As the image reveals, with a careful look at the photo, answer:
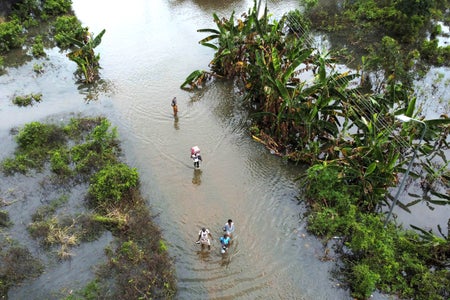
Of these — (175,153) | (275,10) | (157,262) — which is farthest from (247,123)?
(275,10)

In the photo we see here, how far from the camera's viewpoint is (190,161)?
45.2 feet

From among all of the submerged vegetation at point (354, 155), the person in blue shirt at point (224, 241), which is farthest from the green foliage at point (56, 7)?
the person in blue shirt at point (224, 241)

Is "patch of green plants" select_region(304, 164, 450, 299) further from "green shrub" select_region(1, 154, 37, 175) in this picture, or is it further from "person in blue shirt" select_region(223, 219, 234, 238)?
"green shrub" select_region(1, 154, 37, 175)

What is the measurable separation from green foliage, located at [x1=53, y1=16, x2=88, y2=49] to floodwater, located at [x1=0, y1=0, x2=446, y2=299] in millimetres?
718

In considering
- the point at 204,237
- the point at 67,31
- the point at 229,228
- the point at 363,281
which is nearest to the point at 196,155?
the point at 229,228

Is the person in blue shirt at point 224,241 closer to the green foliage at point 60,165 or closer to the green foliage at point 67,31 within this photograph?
the green foliage at point 60,165

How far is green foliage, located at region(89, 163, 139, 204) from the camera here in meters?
11.7

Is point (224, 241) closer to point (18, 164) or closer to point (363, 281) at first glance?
point (363, 281)

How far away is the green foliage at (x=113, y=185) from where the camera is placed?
38.5 ft

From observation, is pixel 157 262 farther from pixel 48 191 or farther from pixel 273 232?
pixel 48 191

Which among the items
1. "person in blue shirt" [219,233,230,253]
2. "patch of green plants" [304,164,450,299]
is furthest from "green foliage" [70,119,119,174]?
"patch of green plants" [304,164,450,299]

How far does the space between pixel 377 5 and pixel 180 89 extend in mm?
15579

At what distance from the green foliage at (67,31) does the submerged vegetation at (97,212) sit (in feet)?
22.2

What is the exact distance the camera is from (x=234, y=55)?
699 inches
